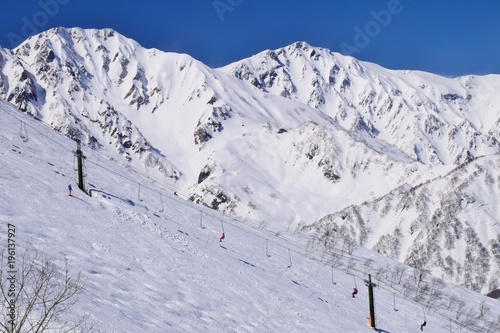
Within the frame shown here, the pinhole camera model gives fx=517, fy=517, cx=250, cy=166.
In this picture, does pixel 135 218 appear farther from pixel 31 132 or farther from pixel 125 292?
pixel 31 132

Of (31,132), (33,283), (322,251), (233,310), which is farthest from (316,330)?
(31,132)

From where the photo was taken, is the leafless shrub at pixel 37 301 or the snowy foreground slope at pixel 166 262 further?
the snowy foreground slope at pixel 166 262

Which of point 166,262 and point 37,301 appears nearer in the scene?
point 37,301

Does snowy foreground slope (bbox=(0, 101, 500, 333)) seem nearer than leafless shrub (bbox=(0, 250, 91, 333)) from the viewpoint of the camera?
No

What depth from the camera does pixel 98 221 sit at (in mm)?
27453

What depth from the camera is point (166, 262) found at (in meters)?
25.4

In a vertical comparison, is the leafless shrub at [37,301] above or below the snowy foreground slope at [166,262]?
below

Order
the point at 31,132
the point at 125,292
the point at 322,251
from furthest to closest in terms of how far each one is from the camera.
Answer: the point at 322,251 < the point at 31,132 < the point at 125,292

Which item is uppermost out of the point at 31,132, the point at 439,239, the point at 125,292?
the point at 439,239

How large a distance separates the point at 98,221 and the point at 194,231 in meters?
9.57

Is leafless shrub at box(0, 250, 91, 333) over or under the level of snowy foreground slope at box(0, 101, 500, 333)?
under

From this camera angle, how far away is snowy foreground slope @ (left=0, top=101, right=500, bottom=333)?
796 inches

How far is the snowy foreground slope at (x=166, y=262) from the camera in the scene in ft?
66.3

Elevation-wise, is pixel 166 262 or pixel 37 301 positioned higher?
pixel 166 262
